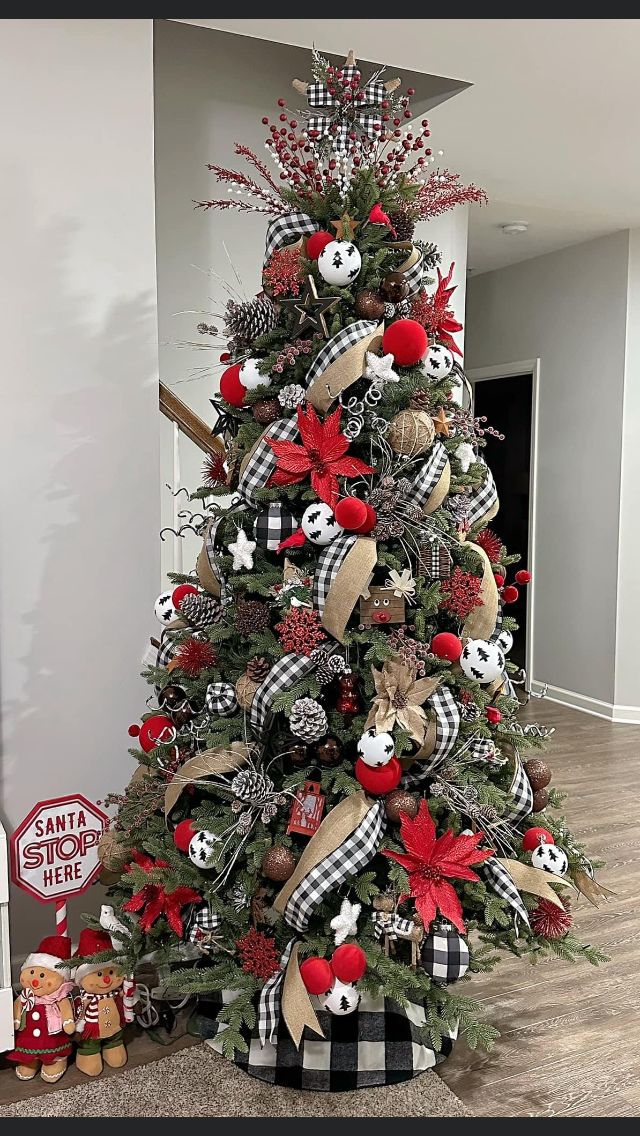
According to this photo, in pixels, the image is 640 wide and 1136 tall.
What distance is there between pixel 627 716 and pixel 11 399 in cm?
390

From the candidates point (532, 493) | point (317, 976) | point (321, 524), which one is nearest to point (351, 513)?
point (321, 524)

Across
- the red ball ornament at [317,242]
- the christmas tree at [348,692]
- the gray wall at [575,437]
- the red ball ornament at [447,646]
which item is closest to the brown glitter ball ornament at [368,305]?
the christmas tree at [348,692]

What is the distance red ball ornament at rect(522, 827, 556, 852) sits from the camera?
6.61 feet

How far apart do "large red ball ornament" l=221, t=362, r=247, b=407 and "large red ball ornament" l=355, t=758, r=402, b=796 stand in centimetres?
85

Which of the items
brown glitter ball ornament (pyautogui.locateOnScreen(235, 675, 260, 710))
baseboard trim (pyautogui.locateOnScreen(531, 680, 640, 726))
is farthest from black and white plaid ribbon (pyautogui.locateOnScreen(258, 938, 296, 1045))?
baseboard trim (pyautogui.locateOnScreen(531, 680, 640, 726))

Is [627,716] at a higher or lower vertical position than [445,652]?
lower

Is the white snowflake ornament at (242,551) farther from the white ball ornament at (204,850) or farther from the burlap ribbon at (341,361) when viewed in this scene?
the white ball ornament at (204,850)

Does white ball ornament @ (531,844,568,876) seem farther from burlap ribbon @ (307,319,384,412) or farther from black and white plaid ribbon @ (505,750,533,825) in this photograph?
burlap ribbon @ (307,319,384,412)

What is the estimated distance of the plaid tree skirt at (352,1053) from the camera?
6.50 feet

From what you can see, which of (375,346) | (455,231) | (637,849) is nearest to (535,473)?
(455,231)

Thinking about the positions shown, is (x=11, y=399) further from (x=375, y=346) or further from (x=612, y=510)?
(x=612, y=510)

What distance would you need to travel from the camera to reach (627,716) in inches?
199

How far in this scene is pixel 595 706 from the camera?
5203 mm

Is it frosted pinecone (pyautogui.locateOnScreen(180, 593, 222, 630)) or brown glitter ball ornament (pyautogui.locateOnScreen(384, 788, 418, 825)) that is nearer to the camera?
brown glitter ball ornament (pyautogui.locateOnScreen(384, 788, 418, 825))
